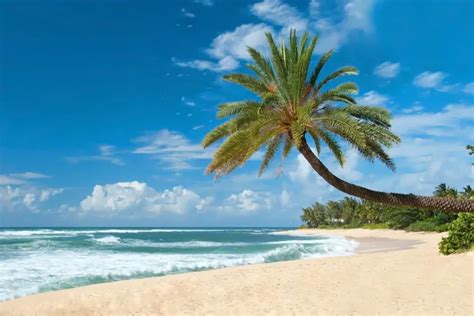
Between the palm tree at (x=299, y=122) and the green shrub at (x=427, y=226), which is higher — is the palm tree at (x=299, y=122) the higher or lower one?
the higher one

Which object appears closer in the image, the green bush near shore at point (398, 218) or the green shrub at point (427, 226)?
the green bush near shore at point (398, 218)

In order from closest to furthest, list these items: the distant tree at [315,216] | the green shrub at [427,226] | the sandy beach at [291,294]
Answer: the sandy beach at [291,294] < the green shrub at [427,226] < the distant tree at [315,216]

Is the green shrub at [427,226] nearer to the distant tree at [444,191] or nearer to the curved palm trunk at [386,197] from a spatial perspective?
the distant tree at [444,191]

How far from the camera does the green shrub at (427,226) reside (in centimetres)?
4536

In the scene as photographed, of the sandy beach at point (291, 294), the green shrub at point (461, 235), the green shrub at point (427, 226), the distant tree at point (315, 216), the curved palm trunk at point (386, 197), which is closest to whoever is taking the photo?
the curved palm trunk at point (386, 197)

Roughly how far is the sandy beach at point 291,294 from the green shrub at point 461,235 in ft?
5.67

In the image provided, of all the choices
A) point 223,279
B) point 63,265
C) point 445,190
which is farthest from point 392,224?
point 223,279

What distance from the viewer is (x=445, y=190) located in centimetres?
5338

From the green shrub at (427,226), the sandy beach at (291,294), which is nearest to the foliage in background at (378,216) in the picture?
the green shrub at (427,226)

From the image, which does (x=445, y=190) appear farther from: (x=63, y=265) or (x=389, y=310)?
(x=389, y=310)

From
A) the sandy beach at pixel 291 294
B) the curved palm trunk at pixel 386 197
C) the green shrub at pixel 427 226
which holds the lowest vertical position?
the sandy beach at pixel 291 294

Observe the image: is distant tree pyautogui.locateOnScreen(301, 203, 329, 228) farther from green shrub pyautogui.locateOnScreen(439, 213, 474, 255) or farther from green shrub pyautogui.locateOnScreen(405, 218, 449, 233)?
green shrub pyautogui.locateOnScreen(439, 213, 474, 255)

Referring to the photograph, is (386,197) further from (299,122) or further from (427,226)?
(427,226)

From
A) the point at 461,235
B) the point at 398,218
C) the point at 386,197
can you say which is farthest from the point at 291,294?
the point at 398,218
